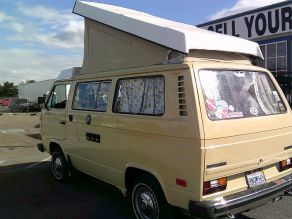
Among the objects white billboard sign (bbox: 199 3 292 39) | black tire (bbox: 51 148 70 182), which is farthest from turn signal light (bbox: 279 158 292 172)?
white billboard sign (bbox: 199 3 292 39)

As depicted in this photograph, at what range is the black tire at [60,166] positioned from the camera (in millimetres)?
7750

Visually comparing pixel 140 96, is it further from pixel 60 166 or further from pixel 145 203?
pixel 60 166

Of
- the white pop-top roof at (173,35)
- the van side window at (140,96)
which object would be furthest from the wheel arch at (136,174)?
the white pop-top roof at (173,35)

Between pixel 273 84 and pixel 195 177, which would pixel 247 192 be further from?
pixel 273 84

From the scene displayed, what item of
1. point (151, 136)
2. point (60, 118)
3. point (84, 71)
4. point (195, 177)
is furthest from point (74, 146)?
point (195, 177)

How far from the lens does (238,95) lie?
A: 16.9 feet

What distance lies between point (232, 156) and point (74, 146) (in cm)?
324

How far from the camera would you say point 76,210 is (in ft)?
21.0

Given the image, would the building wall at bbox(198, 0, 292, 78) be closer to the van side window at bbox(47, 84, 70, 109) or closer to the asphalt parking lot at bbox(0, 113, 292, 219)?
the van side window at bbox(47, 84, 70, 109)

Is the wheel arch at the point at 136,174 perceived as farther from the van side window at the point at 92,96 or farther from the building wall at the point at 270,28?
the building wall at the point at 270,28

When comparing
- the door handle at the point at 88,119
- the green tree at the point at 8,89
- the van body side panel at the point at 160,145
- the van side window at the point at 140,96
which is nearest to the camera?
the van body side panel at the point at 160,145

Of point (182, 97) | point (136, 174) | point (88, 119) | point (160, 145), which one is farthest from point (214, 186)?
point (88, 119)

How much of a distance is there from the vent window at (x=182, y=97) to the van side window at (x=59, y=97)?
3.23 meters

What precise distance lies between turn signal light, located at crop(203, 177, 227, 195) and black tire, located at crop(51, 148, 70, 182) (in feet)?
12.2
